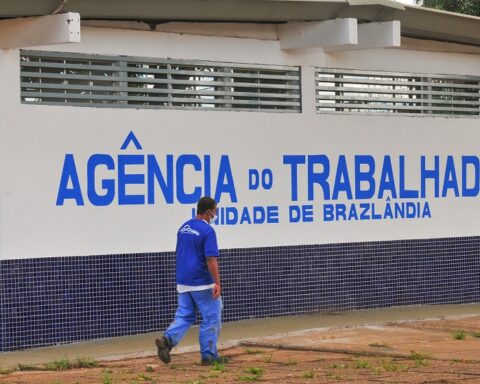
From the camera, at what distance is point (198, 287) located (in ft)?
37.7

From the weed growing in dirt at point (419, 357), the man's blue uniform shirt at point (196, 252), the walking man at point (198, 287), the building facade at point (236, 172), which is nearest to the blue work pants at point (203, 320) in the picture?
the walking man at point (198, 287)

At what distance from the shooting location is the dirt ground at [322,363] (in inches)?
418

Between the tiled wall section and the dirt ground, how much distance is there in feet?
3.99

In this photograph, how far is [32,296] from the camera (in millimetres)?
12789

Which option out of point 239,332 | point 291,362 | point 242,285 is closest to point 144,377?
point 291,362

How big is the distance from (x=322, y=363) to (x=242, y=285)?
316 cm

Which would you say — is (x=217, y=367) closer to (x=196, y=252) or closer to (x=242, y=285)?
(x=196, y=252)

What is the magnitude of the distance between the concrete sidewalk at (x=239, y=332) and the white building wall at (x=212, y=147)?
934 mm

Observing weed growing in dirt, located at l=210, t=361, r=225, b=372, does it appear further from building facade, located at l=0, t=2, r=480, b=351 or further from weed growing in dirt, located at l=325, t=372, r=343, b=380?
building facade, located at l=0, t=2, r=480, b=351

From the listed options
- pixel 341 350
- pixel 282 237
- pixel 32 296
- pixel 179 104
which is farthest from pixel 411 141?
pixel 32 296

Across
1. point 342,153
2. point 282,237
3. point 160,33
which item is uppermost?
point 160,33

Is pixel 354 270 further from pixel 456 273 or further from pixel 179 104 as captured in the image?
pixel 179 104

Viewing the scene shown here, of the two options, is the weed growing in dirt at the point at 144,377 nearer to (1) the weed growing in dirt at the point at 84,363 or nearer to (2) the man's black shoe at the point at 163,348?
(2) the man's black shoe at the point at 163,348

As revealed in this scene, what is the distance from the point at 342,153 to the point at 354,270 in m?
1.48
